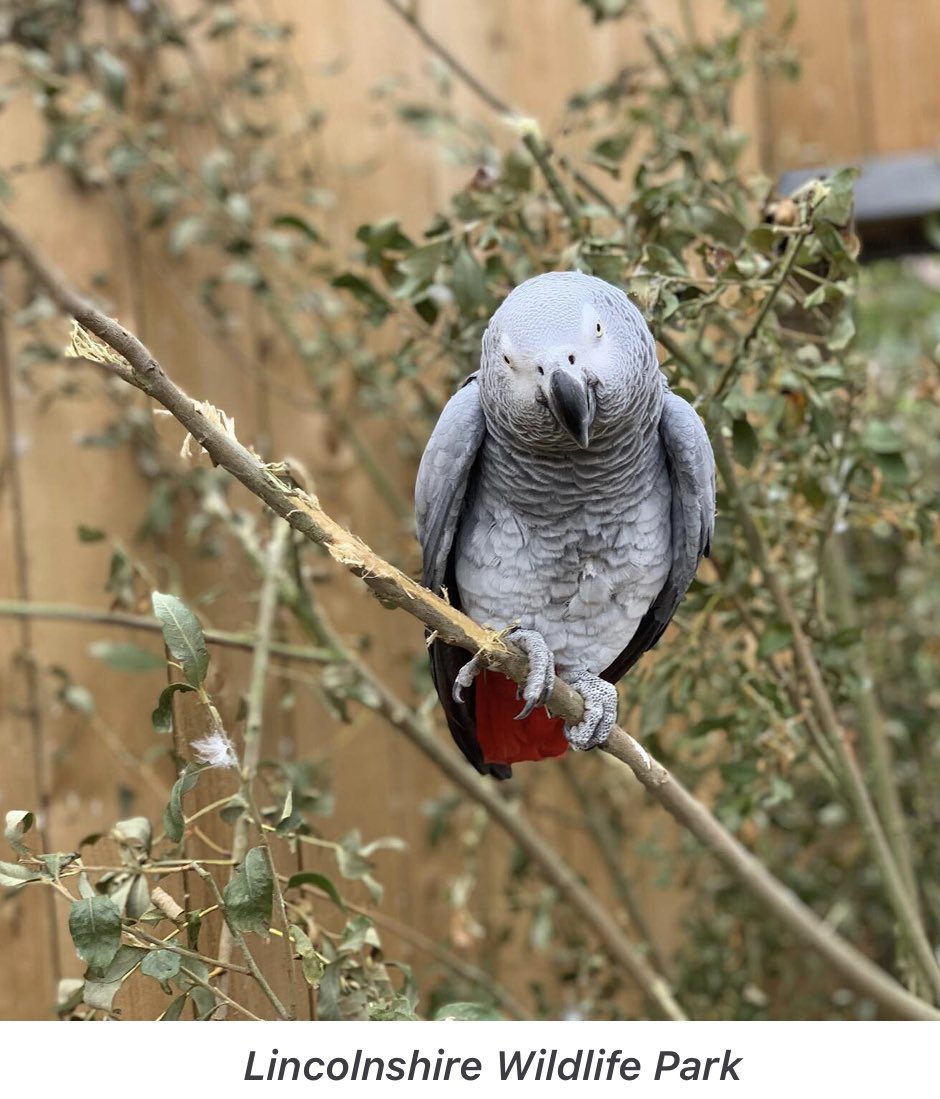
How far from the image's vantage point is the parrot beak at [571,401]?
566 mm

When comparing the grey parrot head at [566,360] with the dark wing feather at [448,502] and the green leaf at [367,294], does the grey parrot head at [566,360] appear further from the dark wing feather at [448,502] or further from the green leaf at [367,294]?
the green leaf at [367,294]

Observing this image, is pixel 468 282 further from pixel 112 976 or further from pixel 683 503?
pixel 112 976

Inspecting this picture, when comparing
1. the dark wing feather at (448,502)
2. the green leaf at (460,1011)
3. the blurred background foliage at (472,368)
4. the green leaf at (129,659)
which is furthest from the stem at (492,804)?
the green leaf at (460,1011)

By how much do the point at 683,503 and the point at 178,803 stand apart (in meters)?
0.37

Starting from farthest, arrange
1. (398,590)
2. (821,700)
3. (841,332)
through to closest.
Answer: (821,700) → (841,332) → (398,590)

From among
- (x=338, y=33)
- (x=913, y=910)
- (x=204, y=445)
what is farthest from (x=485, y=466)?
(x=338, y=33)

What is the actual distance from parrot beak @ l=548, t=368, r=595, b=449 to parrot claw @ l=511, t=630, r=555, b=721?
0.54 ft

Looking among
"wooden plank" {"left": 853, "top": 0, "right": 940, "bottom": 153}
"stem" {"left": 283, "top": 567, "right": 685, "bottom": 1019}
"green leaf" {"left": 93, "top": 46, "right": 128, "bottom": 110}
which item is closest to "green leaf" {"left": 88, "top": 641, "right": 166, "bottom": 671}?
"stem" {"left": 283, "top": 567, "right": 685, "bottom": 1019}

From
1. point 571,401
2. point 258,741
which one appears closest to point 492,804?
point 258,741

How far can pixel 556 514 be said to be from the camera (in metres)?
0.73

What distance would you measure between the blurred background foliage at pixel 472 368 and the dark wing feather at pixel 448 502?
136mm

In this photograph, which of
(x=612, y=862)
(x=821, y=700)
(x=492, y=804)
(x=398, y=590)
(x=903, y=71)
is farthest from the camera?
(x=903, y=71)

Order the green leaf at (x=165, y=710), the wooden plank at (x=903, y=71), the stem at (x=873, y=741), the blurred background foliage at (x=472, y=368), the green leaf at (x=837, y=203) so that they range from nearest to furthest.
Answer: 1. the green leaf at (x=165, y=710)
2. the green leaf at (x=837, y=203)
3. the blurred background foliage at (x=472, y=368)
4. the stem at (x=873, y=741)
5. the wooden plank at (x=903, y=71)

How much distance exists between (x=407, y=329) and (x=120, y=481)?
574 mm
